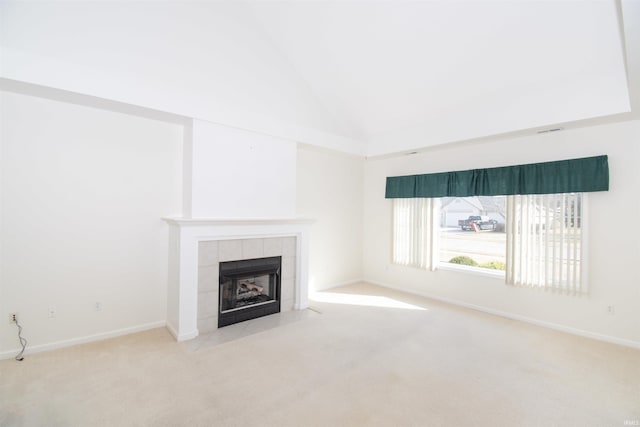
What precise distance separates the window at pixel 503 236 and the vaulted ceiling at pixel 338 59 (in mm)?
1146

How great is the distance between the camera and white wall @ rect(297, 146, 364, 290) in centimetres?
526

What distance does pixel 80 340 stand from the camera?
3.13 metres

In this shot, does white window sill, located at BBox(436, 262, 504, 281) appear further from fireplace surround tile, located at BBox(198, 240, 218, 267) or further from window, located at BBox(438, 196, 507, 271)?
fireplace surround tile, located at BBox(198, 240, 218, 267)

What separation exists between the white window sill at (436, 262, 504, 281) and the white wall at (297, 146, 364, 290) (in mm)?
1797

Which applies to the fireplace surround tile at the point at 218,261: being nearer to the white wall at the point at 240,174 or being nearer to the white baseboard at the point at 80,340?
the white wall at the point at 240,174

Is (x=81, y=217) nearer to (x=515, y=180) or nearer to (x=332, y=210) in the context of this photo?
(x=332, y=210)

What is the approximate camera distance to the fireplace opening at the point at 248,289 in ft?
12.2

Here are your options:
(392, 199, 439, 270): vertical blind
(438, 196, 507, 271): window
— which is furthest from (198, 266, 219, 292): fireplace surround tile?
(438, 196, 507, 271): window

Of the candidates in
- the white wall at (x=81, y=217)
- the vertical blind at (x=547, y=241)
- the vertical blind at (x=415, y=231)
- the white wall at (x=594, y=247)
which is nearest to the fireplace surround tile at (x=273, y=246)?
the white wall at (x=81, y=217)

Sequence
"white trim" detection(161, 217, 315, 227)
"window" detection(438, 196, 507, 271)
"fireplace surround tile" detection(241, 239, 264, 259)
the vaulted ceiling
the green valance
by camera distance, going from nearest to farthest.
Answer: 1. the vaulted ceiling
2. "white trim" detection(161, 217, 315, 227)
3. the green valance
4. "fireplace surround tile" detection(241, 239, 264, 259)
5. "window" detection(438, 196, 507, 271)

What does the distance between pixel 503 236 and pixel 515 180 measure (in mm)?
914

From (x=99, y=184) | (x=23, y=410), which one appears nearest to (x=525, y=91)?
(x=99, y=184)

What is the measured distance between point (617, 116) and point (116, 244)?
591 cm

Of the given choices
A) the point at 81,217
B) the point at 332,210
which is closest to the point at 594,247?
the point at 332,210
